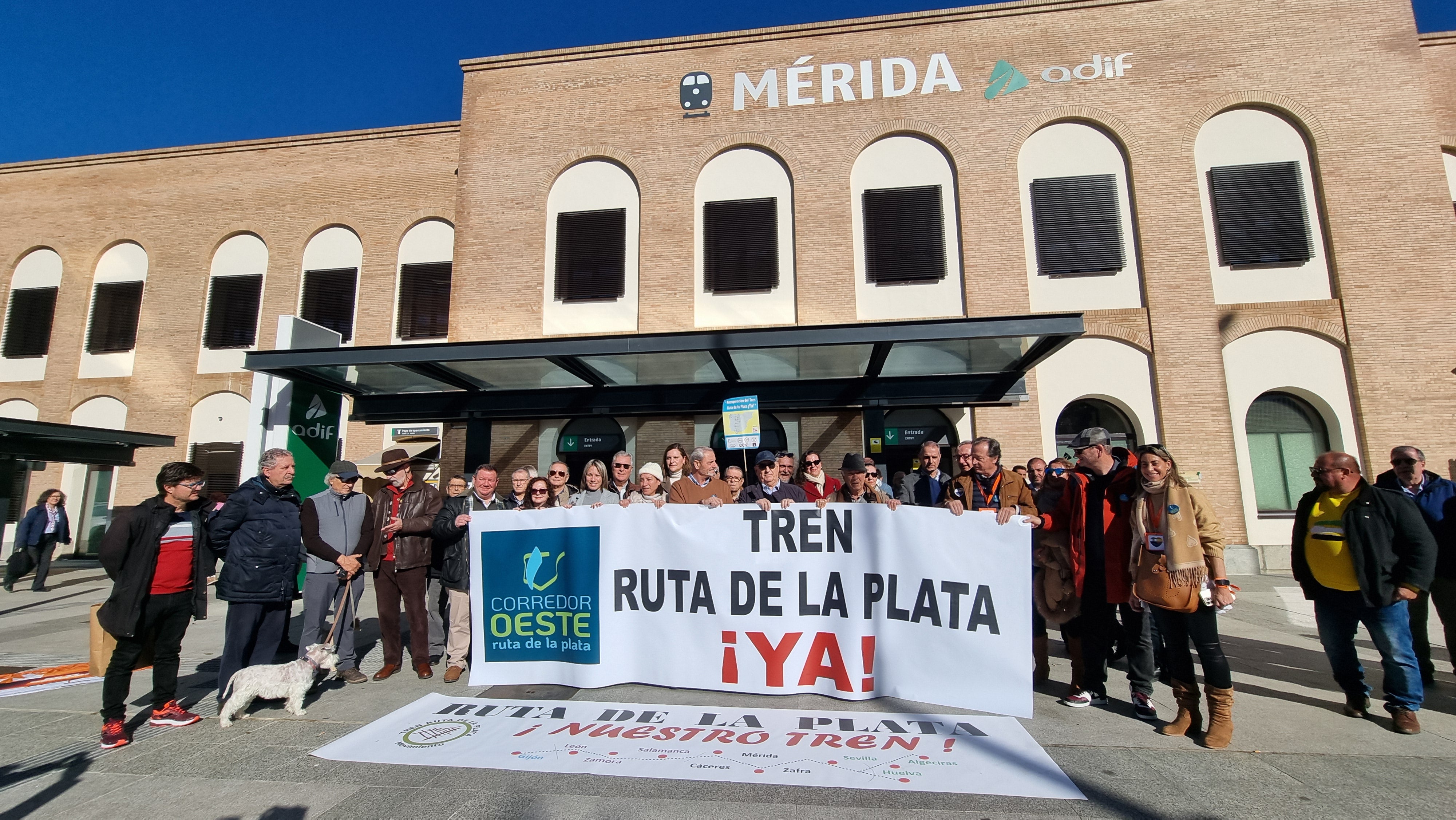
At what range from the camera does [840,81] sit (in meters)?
14.5

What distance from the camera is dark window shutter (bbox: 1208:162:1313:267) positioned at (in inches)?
516

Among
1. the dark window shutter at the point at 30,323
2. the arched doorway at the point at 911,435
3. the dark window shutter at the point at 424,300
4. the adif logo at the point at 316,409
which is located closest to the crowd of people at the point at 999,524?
the adif logo at the point at 316,409

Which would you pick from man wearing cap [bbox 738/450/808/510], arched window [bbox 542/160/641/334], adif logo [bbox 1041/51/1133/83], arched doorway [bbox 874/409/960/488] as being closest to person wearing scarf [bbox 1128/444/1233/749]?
man wearing cap [bbox 738/450/808/510]

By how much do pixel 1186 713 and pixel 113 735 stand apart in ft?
22.5

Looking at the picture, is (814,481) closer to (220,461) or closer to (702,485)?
(702,485)

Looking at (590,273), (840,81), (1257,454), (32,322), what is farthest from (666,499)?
(32,322)

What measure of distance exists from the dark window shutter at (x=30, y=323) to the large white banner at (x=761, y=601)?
22638 mm

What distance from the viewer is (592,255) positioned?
579 inches

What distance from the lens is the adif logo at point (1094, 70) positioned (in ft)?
45.5

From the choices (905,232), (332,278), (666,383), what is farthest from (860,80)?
(332,278)

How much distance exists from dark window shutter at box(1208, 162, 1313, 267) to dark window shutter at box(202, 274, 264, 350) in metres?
23.2

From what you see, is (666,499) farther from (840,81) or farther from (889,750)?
(840,81)

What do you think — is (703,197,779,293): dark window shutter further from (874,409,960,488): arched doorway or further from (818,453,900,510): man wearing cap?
(818,453,900,510): man wearing cap

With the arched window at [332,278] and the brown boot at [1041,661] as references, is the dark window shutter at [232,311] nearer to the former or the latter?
the arched window at [332,278]
